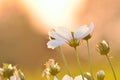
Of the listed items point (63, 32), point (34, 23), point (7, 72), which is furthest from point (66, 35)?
point (34, 23)

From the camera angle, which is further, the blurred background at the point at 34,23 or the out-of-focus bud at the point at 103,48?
the blurred background at the point at 34,23

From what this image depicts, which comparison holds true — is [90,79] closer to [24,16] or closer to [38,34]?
[38,34]

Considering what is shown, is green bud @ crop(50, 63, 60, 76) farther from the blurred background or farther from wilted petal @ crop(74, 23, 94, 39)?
the blurred background

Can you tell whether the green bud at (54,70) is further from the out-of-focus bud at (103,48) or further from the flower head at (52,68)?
the out-of-focus bud at (103,48)

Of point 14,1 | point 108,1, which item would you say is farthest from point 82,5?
point 14,1

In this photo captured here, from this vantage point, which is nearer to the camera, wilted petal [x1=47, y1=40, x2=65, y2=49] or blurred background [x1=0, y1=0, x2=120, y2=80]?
wilted petal [x1=47, y1=40, x2=65, y2=49]

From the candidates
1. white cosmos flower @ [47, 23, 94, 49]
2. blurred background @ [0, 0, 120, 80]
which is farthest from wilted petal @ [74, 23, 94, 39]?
blurred background @ [0, 0, 120, 80]

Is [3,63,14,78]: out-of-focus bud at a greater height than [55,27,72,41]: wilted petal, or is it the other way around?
[55,27,72,41]: wilted petal

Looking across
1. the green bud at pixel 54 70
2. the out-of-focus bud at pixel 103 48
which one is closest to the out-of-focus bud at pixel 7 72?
the green bud at pixel 54 70

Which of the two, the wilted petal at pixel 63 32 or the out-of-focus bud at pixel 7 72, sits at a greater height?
the wilted petal at pixel 63 32
